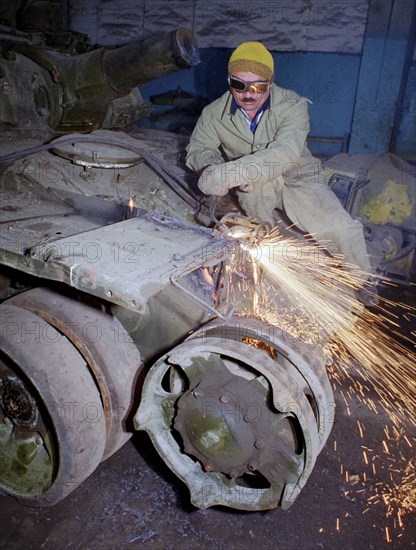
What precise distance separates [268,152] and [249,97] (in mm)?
580

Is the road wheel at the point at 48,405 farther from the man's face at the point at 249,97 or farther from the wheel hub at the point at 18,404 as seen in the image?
the man's face at the point at 249,97

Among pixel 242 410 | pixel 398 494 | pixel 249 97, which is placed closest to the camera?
pixel 242 410

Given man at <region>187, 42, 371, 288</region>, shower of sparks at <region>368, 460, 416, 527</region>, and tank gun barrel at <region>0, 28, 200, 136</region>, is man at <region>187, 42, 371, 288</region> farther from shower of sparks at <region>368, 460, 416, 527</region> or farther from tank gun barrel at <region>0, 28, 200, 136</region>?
shower of sparks at <region>368, 460, 416, 527</region>

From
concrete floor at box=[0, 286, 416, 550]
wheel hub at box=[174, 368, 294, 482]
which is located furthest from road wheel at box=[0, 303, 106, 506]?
wheel hub at box=[174, 368, 294, 482]

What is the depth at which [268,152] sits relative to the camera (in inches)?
123

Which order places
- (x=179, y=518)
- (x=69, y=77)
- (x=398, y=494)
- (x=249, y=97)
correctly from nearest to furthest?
(x=179, y=518) < (x=398, y=494) < (x=249, y=97) < (x=69, y=77)

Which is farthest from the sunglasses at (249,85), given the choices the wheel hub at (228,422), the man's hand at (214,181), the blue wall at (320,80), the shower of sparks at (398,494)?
the blue wall at (320,80)

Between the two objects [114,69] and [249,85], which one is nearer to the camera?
[249,85]

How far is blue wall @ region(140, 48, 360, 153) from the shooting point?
8180 millimetres

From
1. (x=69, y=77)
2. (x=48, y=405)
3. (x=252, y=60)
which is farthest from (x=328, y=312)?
(x=69, y=77)

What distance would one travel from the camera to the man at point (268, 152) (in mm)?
3197

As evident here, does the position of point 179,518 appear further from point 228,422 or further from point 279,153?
point 279,153

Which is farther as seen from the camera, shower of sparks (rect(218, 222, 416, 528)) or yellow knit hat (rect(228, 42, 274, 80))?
yellow knit hat (rect(228, 42, 274, 80))

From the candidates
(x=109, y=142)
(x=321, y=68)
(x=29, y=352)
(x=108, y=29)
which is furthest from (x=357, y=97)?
(x=29, y=352)
